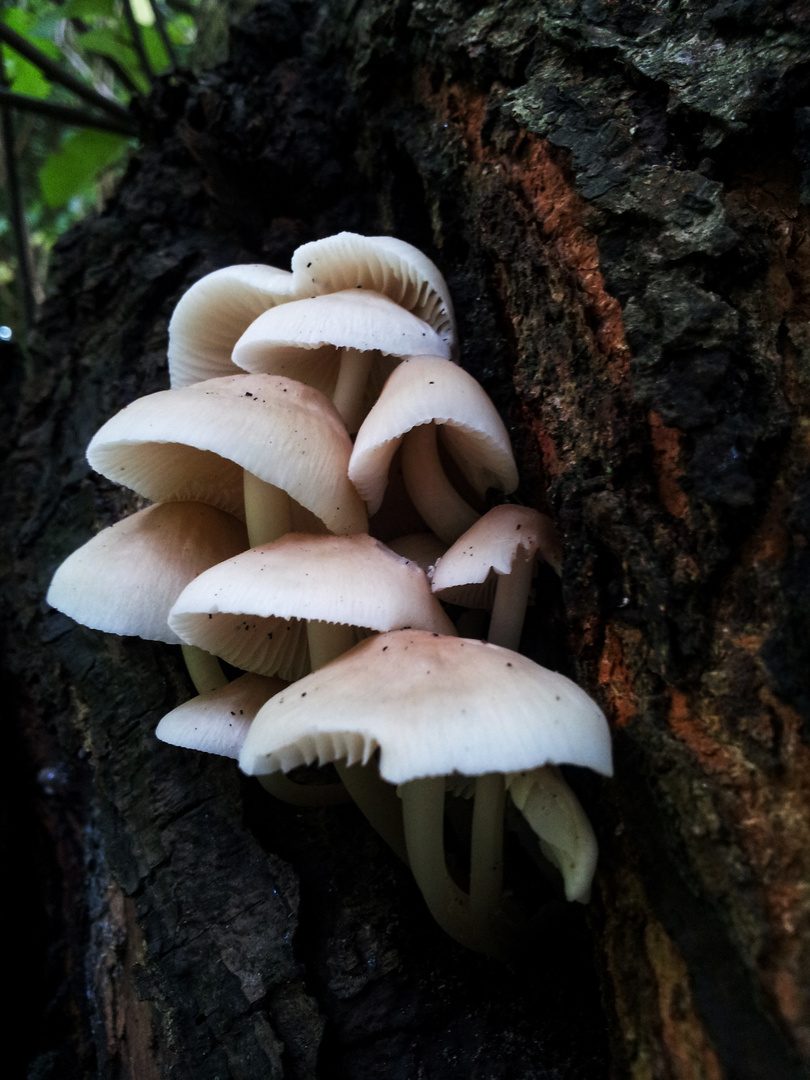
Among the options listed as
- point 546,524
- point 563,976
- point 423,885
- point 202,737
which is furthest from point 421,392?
point 563,976

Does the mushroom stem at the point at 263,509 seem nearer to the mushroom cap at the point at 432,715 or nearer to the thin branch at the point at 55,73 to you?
the mushroom cap at the point at 432,715

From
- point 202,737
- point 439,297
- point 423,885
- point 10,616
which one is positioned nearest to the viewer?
point 423,885

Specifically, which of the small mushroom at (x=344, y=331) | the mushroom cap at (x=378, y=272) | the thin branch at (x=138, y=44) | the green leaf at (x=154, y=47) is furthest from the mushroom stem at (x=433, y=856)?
the green leaf at (x=154, y=47)

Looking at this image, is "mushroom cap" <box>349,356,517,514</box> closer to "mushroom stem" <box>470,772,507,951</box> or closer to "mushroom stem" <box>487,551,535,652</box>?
"mushroom stem" <box>487,551,535,652</box>

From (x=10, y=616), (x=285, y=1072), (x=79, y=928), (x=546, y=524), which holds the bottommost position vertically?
(x=79, y=928)

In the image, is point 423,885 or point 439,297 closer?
point 423,885

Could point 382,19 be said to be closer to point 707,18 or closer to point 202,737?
point 707,18

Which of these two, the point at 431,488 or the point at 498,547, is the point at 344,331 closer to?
the point at 431,488
